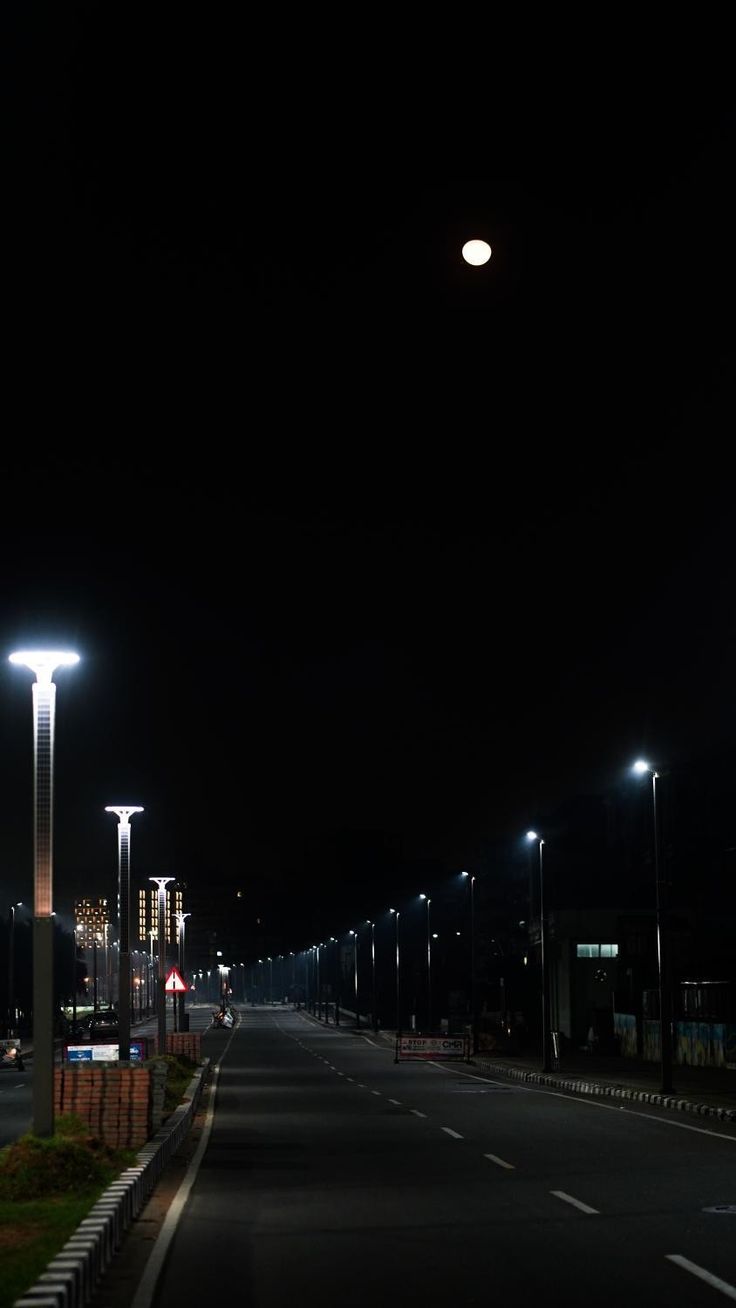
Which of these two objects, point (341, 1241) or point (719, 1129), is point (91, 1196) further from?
point (719, 1129)

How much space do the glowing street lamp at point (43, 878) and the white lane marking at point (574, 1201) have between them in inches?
217

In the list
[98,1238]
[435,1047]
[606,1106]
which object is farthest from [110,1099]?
[435,1047]

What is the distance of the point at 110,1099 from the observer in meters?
23.5

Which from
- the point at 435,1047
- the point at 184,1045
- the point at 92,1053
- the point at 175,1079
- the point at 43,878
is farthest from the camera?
the point at 435,1047

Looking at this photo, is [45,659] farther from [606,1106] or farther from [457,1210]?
[606,1106]

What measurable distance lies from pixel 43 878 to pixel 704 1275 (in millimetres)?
10399

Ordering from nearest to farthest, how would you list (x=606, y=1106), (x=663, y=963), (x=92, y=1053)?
(x=92, y=1053) → (x=606, y=1106) → (x=663, y=963)

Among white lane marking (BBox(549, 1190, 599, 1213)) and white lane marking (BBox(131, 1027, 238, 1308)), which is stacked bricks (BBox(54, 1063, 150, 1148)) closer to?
white lane marking (BBox(131, 1027, 238, 1308))

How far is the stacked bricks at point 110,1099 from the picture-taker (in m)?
23.2

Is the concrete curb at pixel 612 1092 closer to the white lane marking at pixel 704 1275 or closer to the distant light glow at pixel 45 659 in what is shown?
the distant light glow at pixel 45 659

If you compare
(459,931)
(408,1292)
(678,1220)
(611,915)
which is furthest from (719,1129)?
(459,931)

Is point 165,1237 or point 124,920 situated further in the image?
point 124,920

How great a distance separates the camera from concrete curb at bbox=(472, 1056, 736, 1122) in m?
34.4

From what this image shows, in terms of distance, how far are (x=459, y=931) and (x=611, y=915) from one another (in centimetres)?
7251
